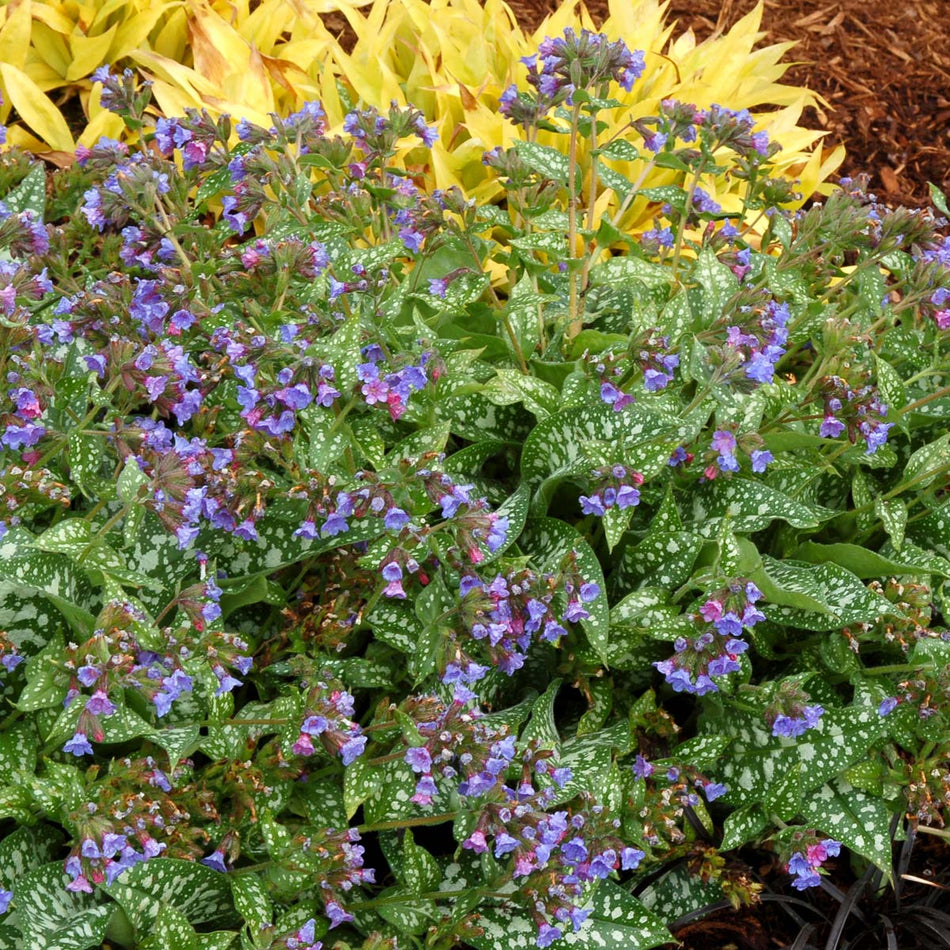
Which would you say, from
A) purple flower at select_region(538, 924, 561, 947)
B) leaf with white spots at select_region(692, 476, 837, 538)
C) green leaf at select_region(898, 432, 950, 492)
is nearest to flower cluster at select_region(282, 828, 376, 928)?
purple flower at select_region(538, 924, 561, 947)

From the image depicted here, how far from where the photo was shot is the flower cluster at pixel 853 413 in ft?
5.78

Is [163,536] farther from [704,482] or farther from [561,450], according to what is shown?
[704,482]

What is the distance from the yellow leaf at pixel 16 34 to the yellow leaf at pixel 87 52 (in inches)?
4.8

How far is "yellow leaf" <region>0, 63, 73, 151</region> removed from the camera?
2867 millimetres

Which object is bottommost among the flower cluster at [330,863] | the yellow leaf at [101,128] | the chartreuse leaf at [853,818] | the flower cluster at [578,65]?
the flower cluster at [330,863]

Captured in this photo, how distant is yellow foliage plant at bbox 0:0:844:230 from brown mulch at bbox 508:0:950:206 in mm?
338

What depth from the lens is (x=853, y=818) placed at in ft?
6.09

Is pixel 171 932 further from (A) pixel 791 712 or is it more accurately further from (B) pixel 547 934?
(A) pixel 791 712

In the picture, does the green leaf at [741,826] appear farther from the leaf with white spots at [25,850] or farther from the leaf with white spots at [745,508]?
the leaf with white spots at [25,850]

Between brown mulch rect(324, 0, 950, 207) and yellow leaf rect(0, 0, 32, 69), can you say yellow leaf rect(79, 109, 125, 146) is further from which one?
brown mulch rect(324, 0, 950, 207)

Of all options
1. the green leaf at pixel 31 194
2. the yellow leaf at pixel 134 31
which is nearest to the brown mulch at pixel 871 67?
the yellow leaf at pixel 134 31

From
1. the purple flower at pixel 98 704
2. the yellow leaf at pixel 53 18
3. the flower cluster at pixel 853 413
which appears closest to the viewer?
the purple flower at pixel 98 704

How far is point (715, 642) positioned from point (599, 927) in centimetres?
47

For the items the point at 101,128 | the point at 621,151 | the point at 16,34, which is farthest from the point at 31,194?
the point at 621,151
